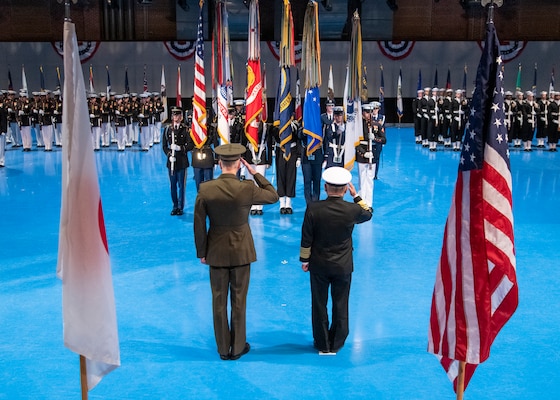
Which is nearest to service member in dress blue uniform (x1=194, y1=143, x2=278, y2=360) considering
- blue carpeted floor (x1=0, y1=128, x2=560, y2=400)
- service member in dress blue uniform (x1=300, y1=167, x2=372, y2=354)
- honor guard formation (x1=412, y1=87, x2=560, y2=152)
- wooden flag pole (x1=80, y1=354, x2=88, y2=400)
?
blue carpeted floor (x1=0, y1=128, x2=560, y2=400)

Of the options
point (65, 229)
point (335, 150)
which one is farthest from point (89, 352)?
point (335, 150)

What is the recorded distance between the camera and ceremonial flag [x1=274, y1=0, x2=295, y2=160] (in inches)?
393

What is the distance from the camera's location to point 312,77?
1026 centimetres

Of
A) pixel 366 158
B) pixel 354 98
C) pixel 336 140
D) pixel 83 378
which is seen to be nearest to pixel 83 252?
pixel 83 378

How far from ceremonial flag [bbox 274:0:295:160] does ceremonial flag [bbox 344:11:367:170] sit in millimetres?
966

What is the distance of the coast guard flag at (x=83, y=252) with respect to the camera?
3.64m

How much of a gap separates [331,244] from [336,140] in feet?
19.3

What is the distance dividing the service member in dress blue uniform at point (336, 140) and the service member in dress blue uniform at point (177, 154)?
7.89 feet

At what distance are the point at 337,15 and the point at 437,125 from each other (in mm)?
9445

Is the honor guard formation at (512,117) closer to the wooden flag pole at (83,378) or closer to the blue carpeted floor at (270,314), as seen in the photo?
the blue carpeted floor at (270,314)

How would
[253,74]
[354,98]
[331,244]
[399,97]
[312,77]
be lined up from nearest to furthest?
[331,244]
[253,74]
[312,77]
[354,98]
[399,97]

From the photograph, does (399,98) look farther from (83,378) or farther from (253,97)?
(83,378)

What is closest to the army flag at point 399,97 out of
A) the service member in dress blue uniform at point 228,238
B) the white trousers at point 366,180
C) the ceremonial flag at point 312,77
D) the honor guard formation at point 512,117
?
the honor guard formation at point 512,117

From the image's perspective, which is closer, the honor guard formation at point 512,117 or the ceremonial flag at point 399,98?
the honor guard formation at point 512,117
